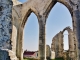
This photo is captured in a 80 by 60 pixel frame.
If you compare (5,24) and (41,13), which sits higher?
(41,13)

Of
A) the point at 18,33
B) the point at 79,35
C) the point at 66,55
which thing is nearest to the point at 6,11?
the point at 79,35

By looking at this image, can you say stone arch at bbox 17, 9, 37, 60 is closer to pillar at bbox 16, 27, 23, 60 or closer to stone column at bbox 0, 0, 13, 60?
pillar at bbox 16, 27, 23, 60

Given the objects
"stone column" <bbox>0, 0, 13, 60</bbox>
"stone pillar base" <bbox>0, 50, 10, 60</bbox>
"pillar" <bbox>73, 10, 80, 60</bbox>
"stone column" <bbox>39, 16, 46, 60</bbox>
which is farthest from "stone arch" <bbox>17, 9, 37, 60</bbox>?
"stone pillar base" <bbox>0, 50, 10, 60</bbox>

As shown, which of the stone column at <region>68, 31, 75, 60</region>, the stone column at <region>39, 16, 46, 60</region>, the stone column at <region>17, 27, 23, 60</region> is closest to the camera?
the stone column at <region>39, 16, 46, 60</region>

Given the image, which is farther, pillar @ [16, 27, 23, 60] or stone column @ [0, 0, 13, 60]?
pillar @ [16, 27, 23, 60]

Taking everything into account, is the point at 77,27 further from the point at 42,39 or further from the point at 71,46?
the point at 71,46

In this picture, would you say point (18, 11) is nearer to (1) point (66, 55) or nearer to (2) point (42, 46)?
(2) point (42, 46)

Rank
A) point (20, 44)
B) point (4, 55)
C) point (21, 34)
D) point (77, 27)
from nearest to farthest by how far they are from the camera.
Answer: point (4, 55)
point (77, 27)
point (20, 44)
point (21, 34)

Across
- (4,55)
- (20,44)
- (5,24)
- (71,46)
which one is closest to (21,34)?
(20,44)

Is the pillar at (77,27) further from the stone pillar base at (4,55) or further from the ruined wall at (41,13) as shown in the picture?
the stone pillar base at (4,55)

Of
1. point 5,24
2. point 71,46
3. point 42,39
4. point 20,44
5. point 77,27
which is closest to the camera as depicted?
point 5,24

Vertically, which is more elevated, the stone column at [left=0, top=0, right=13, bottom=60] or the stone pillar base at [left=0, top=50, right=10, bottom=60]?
the stone column at [left=0, top=0, right=13, bottom=60]

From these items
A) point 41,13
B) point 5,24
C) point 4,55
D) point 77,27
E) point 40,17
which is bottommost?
point 4,55

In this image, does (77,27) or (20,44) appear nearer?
(77,27)
